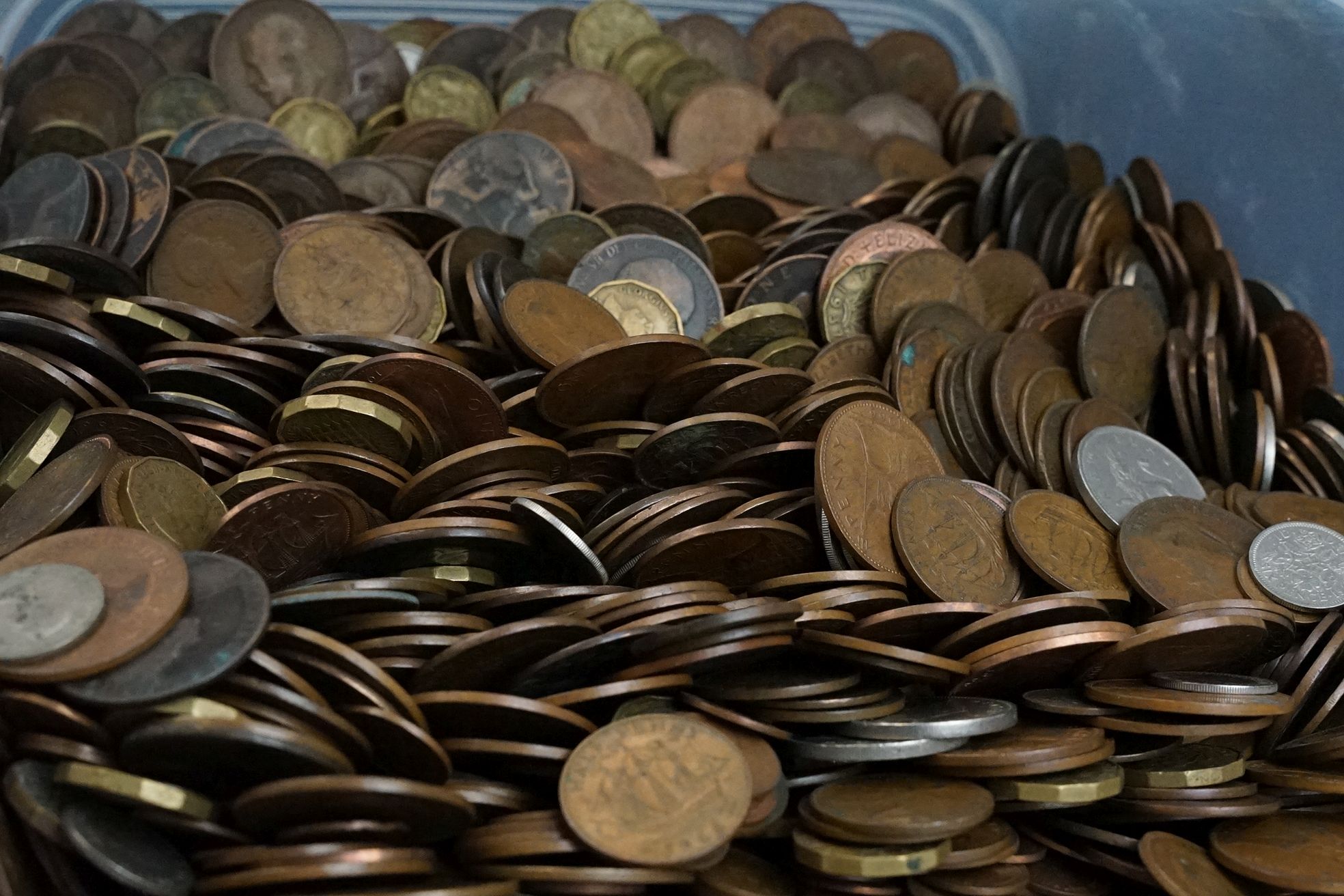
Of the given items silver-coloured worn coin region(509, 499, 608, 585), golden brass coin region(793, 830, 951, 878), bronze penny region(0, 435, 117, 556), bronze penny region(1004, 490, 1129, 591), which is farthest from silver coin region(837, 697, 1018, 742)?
bronze penny region(0, 435, 117, 556)

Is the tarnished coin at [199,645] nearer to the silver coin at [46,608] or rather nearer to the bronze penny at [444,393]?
the silver coin at [46,608]

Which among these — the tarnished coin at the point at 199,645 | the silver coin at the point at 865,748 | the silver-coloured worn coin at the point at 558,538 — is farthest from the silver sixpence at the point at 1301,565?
the tarnished coin at the point at 199,645

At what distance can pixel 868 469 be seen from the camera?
2.30m

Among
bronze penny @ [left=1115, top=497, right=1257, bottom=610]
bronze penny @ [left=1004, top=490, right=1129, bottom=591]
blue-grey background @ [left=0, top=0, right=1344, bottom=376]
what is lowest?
bronze penny @ [left=1004, top=490, right=1129, bottom=591]

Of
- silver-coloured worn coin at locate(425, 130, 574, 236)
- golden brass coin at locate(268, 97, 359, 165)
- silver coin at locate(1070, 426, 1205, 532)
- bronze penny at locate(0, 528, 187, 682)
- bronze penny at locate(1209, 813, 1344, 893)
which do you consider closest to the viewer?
bronze penny at locate(0, 528, 187, 682)

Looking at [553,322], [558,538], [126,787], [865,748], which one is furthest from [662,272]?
[126,787]

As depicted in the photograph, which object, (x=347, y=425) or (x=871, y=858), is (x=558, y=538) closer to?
(x=347, y=425)

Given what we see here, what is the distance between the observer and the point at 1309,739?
6.93 ft

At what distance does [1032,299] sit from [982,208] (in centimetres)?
38

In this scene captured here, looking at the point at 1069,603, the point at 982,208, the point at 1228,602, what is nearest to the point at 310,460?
the point at 1069,603

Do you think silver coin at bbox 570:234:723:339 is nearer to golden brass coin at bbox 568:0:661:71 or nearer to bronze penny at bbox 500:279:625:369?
bronze penny at bbox 500:279:625:369

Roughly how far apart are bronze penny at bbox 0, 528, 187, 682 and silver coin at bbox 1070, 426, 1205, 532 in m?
1.95

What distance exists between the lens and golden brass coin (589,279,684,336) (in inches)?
116

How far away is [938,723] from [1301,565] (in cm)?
105
